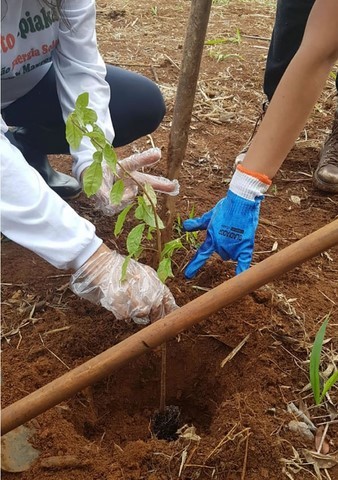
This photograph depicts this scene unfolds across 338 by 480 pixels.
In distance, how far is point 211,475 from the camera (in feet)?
4.34

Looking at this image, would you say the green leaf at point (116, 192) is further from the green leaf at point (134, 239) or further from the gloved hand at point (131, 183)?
the gloved hand at point (131, 183)

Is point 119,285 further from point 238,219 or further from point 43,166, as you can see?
point 43,166

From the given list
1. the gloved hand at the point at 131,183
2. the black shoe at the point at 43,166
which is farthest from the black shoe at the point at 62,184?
the gloved hand at the point at 131,183

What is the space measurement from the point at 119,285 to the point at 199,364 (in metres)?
0.40

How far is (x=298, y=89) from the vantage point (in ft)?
4.91

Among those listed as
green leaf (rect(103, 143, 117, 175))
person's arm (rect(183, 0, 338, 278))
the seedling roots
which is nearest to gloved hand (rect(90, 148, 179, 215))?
person's arm (rect(183, 0, 338, 278))

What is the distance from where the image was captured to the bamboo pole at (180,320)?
38.4 inches

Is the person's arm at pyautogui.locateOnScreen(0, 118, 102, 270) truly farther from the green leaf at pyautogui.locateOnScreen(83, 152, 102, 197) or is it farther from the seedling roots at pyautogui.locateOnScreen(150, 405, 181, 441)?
the seedling roots at pyautogui.locateOnScreen(150, 405, 181, 441)

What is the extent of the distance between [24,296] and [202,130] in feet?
4.85

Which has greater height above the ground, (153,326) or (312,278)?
(153,326)

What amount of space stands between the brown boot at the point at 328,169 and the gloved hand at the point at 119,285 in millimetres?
1215

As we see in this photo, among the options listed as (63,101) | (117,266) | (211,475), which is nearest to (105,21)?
(63,101)

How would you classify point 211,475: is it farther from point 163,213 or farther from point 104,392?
point 163,213

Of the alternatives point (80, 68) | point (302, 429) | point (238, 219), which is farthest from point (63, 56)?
point (302, 429)
